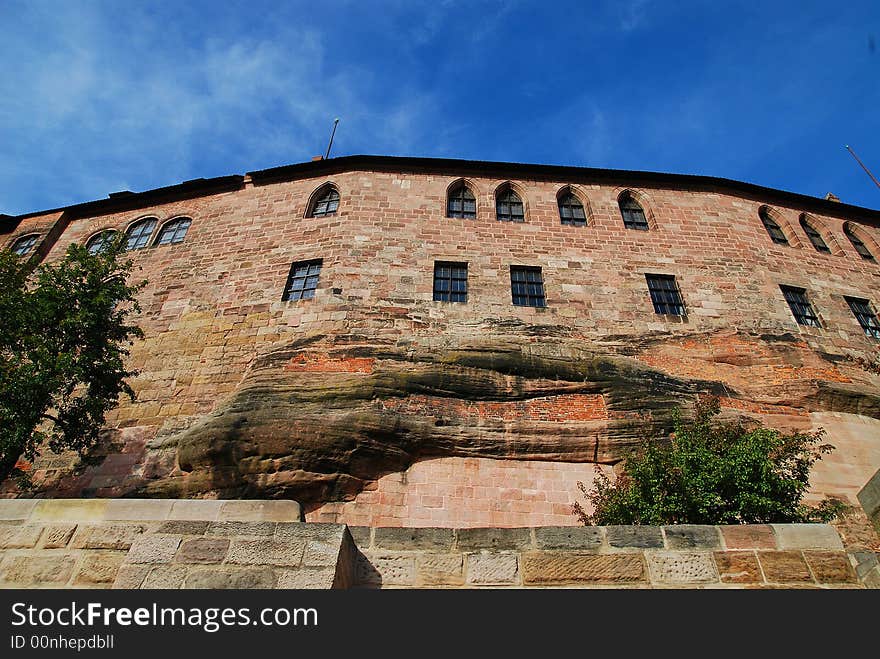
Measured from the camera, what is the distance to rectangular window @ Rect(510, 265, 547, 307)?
12805 mm

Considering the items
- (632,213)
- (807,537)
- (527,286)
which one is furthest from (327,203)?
(807,537)

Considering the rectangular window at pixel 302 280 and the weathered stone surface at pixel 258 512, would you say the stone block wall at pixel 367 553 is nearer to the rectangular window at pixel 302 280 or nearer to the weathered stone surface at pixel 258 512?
the weathered stone surface at pixel 258 512

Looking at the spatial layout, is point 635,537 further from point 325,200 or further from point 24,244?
point 24,244

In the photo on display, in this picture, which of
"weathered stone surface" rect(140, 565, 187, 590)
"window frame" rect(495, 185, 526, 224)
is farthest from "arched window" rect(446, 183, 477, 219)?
"weathered stone surface" rect(140, 565, 187, 590)

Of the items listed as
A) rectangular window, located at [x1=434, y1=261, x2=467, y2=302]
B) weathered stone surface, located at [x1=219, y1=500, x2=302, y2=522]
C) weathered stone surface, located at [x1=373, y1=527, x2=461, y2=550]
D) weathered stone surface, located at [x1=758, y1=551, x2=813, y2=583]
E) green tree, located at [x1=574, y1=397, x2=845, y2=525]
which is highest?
rectangular window, located at [x1=434, y1=261, x2=467, y2=302]

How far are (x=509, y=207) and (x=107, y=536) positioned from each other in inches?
520

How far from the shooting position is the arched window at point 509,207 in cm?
1518

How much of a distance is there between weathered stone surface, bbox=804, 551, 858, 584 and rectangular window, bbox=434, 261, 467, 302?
8884 mm

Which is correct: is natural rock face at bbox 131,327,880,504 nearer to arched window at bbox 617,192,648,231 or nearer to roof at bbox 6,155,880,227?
arched window at bbox 617,192,648,231

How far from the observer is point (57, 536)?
457 centimetres

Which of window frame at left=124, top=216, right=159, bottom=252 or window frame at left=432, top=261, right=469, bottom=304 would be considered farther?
window frame at left=124, top=216, right=159, bottom=252

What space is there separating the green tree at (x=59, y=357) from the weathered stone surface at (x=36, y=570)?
5442 mm

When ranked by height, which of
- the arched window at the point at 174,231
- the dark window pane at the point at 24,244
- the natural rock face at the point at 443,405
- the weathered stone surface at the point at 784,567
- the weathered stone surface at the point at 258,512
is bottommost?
the weathered stone surface at the point at 784,567

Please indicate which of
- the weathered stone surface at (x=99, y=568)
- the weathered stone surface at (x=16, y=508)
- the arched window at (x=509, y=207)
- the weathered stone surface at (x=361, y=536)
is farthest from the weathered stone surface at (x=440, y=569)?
the arched window at (x=509, y=207)
